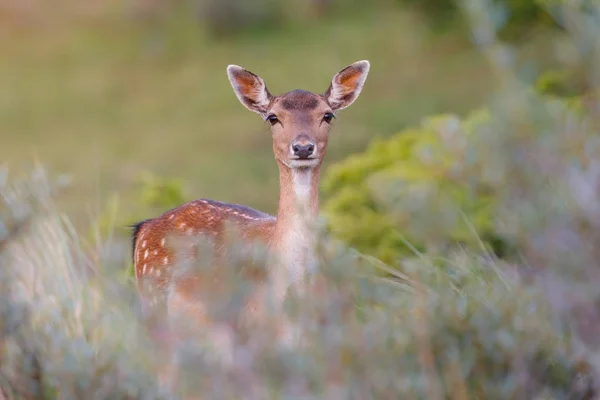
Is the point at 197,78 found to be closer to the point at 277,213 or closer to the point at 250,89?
the point at 250,89

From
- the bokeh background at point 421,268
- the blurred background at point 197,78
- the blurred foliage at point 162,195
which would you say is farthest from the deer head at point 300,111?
the blurred background at point 197,78

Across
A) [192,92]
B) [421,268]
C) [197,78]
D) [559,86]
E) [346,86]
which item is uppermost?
[197,78]

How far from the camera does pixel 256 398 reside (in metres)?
3.19

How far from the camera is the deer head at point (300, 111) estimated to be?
5.29 m

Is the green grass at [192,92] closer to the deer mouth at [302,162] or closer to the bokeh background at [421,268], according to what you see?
the bokeh background at [421,268]

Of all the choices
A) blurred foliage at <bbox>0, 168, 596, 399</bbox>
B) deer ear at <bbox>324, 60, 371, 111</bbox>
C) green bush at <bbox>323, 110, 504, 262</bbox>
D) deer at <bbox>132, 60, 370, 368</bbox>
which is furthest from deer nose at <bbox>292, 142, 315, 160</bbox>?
blurred foliage at <bbox>0, 168, 596, 399</bbox>

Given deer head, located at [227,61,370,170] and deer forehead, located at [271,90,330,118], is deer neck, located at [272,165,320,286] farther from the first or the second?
deer forehead, located at [271,90,330,118]

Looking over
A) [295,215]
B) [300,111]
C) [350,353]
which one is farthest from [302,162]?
[350,353]

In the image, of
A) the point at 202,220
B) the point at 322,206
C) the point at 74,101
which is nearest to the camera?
the point at 202,220

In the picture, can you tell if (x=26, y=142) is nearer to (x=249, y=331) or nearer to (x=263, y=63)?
(x=263, y=63)

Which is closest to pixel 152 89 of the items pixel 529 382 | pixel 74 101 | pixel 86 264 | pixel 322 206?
pixel 74 101

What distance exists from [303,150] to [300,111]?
328 mm

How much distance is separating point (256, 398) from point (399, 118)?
546 inches

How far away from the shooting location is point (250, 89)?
5.80m
